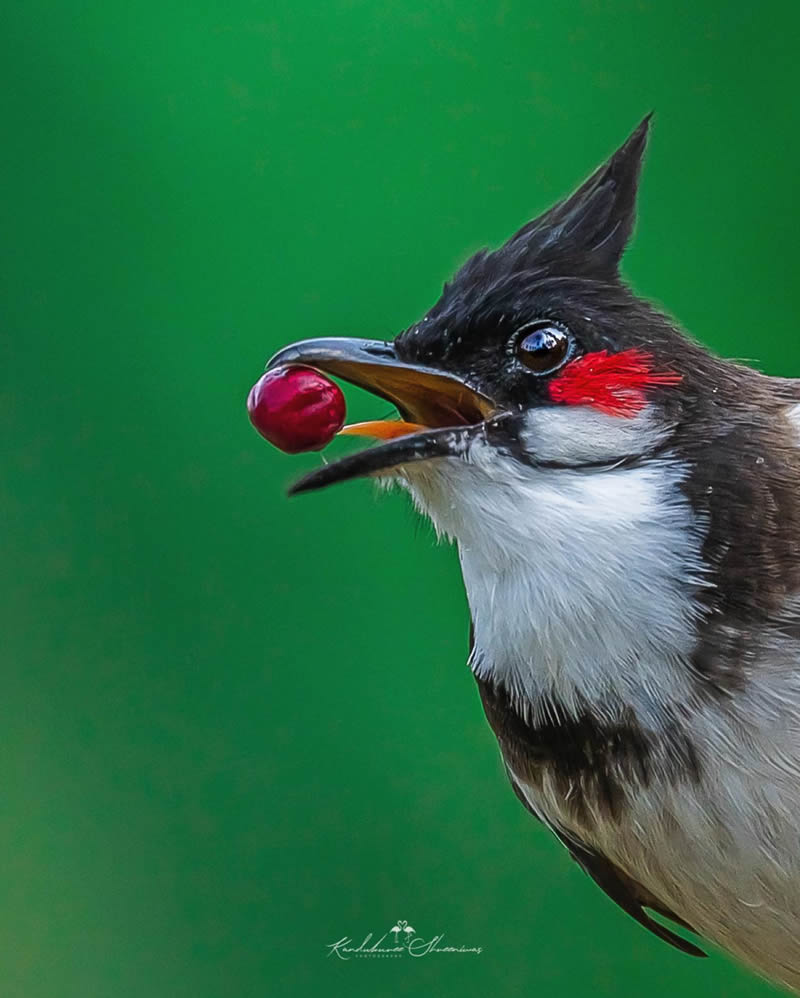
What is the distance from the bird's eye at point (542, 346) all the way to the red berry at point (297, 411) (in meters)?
0.16

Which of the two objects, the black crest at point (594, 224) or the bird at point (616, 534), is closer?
the bird at point (616, 534)

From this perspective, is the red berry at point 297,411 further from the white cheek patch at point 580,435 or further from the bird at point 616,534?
the white cheek patch at point 580,435

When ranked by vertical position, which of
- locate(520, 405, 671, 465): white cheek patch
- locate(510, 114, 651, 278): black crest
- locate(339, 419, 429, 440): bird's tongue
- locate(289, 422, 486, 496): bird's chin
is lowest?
locate(520, 405, 671, 465): white cheek patch

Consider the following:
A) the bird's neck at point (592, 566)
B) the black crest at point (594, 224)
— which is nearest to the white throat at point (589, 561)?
the bird's neck at point (592, 566)

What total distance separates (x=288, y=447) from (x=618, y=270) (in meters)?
0.36

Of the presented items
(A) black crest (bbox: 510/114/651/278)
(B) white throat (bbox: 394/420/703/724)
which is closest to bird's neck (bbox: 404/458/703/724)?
(B) white throat (bbox: 394/420/703/724)

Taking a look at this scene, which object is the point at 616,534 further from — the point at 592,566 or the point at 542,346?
the point at 542,346

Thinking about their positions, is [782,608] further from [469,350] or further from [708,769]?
[469,350]

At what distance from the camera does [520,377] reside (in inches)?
45.1

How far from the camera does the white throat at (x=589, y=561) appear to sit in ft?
3.67

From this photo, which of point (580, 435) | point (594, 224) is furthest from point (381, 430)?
point (594, 224)

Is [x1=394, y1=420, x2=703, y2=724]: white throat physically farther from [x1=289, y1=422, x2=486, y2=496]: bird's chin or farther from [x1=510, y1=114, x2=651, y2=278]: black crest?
[x1=510, y1=114, x2=651, y2=278]: black crest

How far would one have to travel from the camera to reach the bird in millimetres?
1123

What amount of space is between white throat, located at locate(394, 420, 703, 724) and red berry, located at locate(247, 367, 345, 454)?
0.08 meters
